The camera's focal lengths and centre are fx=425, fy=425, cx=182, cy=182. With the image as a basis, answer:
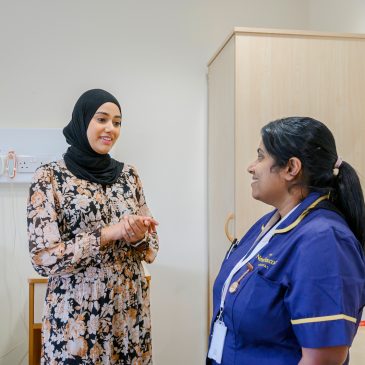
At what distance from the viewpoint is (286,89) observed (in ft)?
6.75

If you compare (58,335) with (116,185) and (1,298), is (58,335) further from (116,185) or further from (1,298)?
(1,298)

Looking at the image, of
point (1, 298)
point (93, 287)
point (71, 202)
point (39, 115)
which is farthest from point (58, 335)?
point (39, 115)

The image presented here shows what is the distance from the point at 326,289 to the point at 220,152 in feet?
4.80

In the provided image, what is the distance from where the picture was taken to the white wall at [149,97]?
8.13 feet

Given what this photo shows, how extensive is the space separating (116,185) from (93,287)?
41cm

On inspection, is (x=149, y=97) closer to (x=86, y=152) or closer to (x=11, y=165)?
(x=11, y=165)

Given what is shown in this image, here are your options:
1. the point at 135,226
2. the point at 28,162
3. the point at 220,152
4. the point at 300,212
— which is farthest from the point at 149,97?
the point at 300,212

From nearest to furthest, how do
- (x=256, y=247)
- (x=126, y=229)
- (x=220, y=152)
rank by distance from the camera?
(x=256, y=247) → (x=126, y=229) → (x=220, y=152)

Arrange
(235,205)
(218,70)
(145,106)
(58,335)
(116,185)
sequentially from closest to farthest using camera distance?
(58,335) → (116,185) → (235,205) → (218,70) → (145,106)

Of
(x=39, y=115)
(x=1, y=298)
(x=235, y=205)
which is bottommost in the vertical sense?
(x=1, y=298)

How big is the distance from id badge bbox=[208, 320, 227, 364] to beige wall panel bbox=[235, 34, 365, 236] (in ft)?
2.92

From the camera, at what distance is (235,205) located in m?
2.07

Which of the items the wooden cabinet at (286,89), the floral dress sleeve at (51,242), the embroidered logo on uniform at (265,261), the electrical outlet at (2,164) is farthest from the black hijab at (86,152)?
the electrical outlet at (2,164)

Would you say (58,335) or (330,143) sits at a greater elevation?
(330,143)
